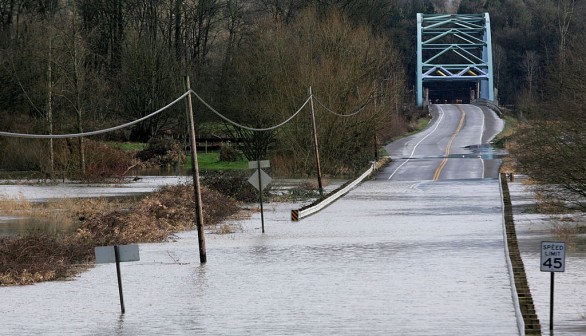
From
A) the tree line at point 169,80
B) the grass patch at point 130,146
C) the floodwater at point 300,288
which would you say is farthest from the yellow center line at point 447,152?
the floodwater at point 300,288

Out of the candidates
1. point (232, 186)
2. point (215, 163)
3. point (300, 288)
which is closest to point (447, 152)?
point (215, 163)

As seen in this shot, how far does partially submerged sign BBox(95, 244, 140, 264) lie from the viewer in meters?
23.4

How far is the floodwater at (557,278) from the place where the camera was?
21906 mm

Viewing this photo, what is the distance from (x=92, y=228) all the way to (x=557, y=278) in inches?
703

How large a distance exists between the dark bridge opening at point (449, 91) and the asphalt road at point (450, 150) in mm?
53712

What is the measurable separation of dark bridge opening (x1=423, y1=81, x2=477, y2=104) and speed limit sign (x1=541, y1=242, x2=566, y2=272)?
564 feet

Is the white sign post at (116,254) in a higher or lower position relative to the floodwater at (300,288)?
higher

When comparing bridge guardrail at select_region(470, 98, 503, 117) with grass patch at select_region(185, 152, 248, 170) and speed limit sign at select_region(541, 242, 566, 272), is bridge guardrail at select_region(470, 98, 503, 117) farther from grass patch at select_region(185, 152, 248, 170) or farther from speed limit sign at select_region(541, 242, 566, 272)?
speed limit sign at select_region(541, 242, 566, 272)

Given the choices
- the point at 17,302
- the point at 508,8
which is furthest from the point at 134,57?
the point at 508,8

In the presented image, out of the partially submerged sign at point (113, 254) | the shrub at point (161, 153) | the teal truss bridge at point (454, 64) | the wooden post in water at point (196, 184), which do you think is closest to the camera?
the partially submerged sign at point (113, 254)

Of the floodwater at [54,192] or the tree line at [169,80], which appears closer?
the floodwater at [54,192]

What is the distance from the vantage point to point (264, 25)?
80875 millimetres

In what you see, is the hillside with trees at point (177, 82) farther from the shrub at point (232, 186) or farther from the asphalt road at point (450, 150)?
the shrub at point (232, 186)

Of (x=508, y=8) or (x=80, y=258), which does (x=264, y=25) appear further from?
(x=508, y=8)
